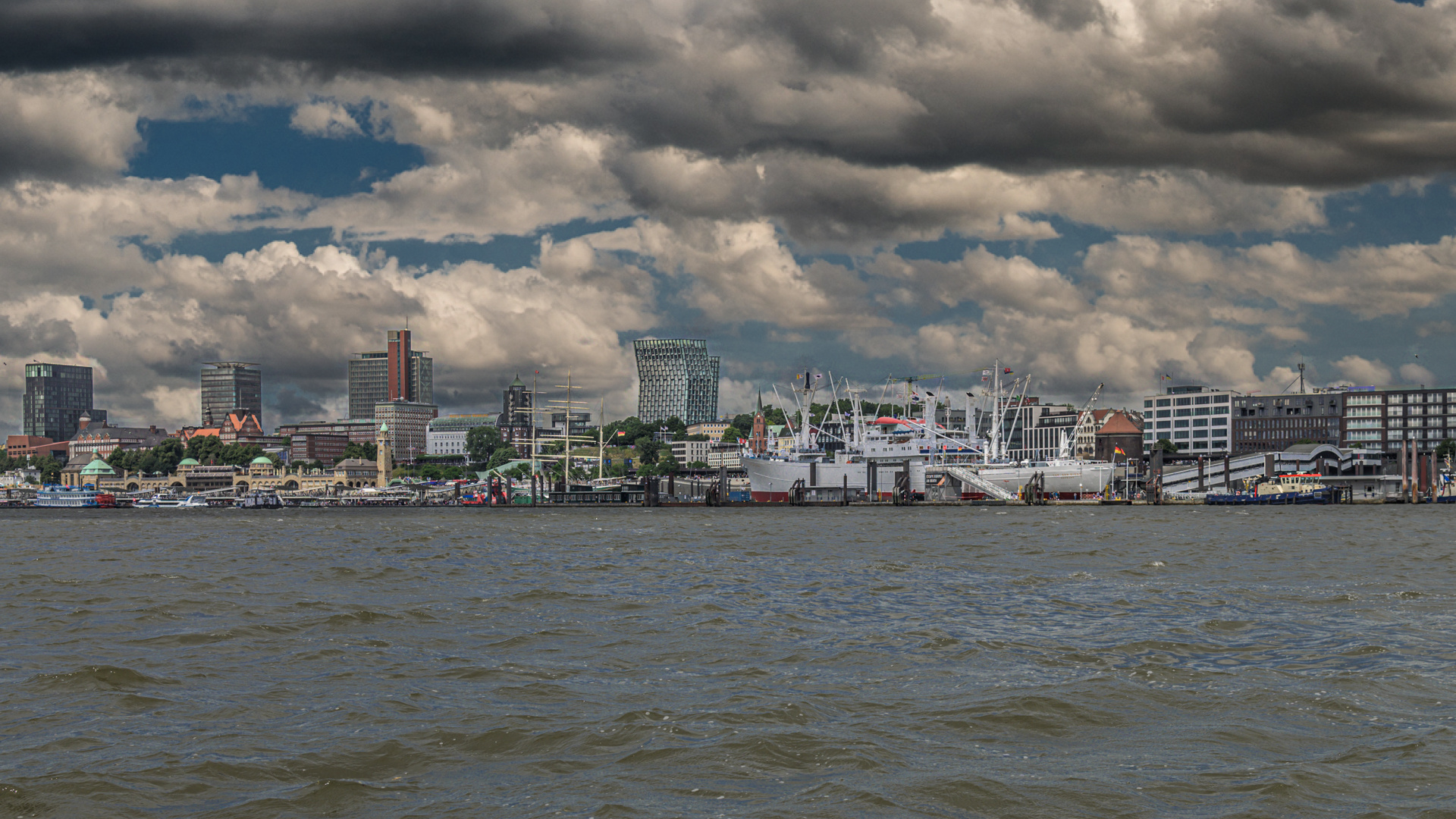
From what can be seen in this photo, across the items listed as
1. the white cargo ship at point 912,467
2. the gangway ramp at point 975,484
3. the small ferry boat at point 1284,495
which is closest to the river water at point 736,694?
the small ferry boat at point 1284,495

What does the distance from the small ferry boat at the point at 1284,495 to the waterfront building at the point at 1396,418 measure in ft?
135

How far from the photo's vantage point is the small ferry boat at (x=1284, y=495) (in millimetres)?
144375

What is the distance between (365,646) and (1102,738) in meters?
14.0

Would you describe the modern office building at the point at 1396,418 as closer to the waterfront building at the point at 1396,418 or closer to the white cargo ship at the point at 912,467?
the waterfront building at the point at 1396,418

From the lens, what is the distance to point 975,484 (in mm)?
154125

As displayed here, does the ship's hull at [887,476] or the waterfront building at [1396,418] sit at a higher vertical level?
the waterfront building at [1396,418]

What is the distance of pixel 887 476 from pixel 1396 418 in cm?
9150

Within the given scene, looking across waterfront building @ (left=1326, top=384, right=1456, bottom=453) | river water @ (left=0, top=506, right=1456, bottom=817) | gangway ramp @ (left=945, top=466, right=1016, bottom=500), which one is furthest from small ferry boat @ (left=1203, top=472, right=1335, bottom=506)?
river water @ (left=0, top=506, right=1456, bottom=817)

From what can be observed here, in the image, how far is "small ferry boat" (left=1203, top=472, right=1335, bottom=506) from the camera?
144 metres

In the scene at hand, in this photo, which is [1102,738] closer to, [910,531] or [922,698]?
[922,698]

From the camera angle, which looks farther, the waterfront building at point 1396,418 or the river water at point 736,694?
the waterfront building at point 1396,418

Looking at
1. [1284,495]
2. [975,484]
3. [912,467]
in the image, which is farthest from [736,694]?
[912,467]

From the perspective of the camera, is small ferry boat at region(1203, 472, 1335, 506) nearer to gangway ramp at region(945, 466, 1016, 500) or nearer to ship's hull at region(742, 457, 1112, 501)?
ship's hull at region(742, 457, 1112, 501)

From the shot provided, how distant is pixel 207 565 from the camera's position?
153 feet
